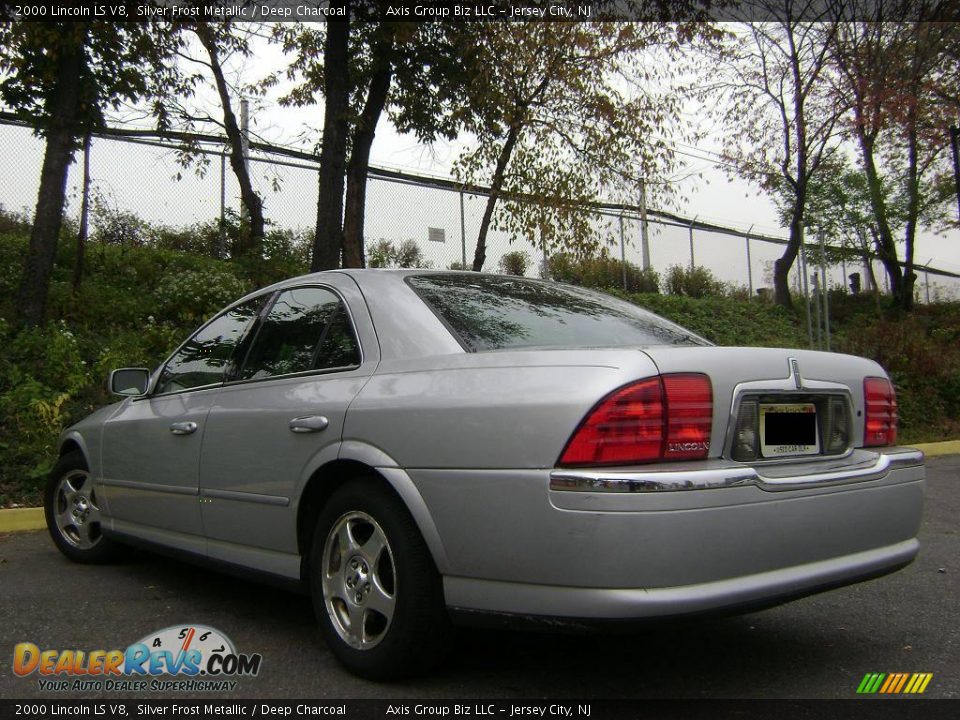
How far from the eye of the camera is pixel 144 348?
9578 mm

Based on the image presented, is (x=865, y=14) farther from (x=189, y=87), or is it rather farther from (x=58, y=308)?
(x=58, y=308)

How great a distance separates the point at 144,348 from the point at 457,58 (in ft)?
17.9

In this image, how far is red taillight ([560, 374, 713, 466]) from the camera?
246 centimetres

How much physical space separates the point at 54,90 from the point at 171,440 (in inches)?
295

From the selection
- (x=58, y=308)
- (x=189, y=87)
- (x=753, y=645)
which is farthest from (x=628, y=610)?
(x=189, y=87)

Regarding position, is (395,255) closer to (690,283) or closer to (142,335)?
(142,335)

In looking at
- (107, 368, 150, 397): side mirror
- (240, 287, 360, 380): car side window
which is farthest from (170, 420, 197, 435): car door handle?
(107, 368, 150, 397): side mirror

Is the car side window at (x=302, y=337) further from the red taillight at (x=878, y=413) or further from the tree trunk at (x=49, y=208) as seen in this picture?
the tree trunk at (x=49, y=208)

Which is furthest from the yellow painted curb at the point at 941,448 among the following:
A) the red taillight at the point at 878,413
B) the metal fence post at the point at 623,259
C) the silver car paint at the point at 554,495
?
the silver car paint at the point at 554,495

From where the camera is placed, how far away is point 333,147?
31.9 ft

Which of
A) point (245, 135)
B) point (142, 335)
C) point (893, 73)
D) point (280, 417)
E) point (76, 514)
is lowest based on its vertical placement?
point (76, 514)

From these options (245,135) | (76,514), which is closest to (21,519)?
(76,514)

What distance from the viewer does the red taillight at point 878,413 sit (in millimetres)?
3113

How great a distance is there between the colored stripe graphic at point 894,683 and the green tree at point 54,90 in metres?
8.92
